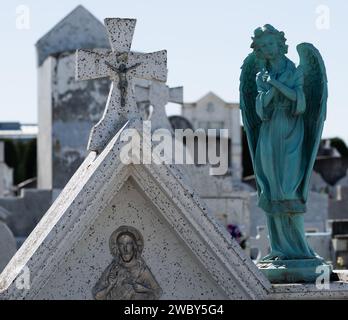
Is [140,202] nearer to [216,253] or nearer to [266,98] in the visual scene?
[216,253]

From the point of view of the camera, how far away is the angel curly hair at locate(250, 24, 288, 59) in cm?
1043

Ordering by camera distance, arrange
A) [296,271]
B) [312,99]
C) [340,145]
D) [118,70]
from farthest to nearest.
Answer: [340,145], [312,99], [296,271], [118,70]

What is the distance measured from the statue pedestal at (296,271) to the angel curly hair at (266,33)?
1593 millimetres

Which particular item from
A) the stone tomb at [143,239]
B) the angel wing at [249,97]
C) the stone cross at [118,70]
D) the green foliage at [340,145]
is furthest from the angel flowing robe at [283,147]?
the green foliage at [340,145]

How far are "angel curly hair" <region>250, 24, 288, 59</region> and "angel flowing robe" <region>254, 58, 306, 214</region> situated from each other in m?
0.25

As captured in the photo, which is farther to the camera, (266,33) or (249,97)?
(249,97)

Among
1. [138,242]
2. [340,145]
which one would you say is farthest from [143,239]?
[340,145]

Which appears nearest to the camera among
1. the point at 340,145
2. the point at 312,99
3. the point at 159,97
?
the point at 312,99

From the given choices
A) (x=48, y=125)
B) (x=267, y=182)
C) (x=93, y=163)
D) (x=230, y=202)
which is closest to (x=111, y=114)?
(x=93, y=163)

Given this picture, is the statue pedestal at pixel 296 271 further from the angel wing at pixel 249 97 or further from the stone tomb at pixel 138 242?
the angel wing at pixel 249 97

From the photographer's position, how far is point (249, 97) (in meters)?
10.8

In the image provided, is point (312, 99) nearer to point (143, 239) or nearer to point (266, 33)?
point (266, 33)

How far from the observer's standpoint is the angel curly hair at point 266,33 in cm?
1043

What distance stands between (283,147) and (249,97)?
643mm
